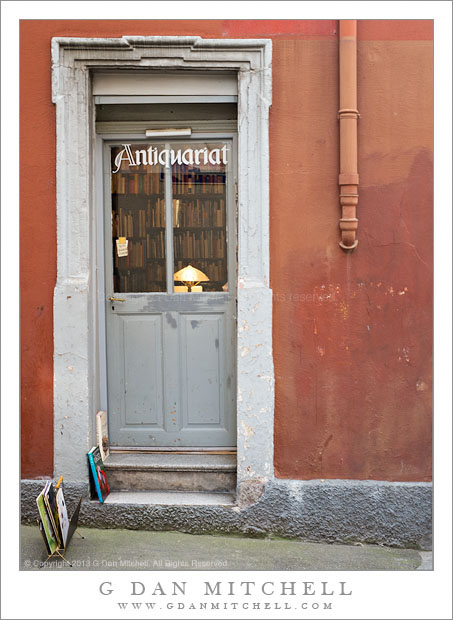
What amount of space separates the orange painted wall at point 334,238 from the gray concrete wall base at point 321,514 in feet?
0.39

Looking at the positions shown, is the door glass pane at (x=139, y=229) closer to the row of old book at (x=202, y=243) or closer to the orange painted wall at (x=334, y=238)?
the row of old book at (x=202, y=243)

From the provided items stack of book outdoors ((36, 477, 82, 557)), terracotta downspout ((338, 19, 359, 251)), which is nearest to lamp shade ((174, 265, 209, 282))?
terracotta downspout ((338, 19, 359, 251))

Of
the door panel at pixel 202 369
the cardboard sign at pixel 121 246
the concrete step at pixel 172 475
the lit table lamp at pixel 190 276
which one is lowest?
the concrete step at pixel 172 475

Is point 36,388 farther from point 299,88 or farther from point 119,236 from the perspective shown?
point 299,88

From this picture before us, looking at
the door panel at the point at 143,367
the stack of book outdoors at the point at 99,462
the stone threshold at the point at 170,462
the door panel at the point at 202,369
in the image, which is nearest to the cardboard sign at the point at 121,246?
the door panel at the point at 143,367

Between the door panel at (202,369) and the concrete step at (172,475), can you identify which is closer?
the concrete step at (172,475)

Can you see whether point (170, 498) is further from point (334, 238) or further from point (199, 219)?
point (334, 238)

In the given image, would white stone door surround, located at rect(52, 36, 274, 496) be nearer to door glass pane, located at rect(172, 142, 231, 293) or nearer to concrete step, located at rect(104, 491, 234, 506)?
concrete step, located at rect(104, 491, 234, 506)

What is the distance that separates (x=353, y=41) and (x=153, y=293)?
8.22ft

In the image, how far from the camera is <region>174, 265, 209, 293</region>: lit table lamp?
5070 mm

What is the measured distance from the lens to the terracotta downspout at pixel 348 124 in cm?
446

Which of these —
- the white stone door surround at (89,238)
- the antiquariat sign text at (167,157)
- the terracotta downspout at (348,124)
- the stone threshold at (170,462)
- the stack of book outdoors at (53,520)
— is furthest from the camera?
the antiquariat sign text at (167,157)

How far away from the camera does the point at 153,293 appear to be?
16.6 feet

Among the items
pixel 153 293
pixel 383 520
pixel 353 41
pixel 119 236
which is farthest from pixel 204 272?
pixel 383 520
